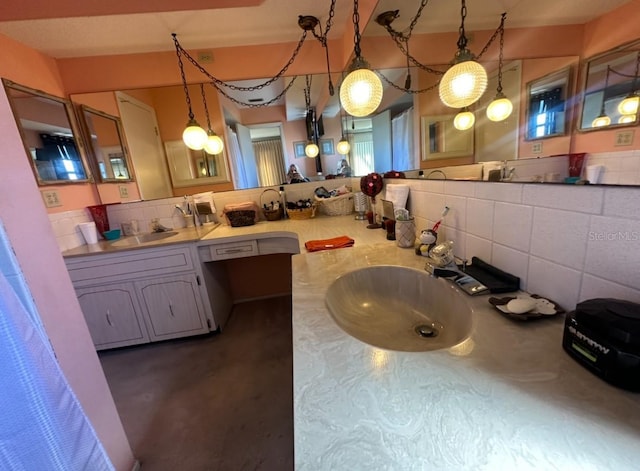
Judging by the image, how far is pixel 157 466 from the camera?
3.73 feet

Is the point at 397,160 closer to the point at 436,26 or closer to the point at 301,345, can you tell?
the point at 436,26

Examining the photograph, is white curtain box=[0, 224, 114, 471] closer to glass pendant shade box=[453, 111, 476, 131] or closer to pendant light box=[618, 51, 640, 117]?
pendant light box=[618, 51, 640, 117]

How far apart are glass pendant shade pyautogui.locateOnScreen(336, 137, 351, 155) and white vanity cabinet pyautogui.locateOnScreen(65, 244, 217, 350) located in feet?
A: 4.96

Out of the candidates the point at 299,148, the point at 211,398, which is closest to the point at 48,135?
the point at 299,148

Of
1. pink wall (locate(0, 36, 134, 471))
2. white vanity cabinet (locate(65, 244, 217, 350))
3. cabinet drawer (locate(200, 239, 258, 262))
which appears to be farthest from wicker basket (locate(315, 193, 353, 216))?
pink wall (locate(0, 36, 134, 471))

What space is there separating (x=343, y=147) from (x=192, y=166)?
1340 mm

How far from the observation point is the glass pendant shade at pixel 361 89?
3.59 ft

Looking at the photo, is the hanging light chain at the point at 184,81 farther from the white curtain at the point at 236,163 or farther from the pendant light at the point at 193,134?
the white curtain at the point at 236,163

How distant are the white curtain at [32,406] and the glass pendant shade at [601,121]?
1.14 meters

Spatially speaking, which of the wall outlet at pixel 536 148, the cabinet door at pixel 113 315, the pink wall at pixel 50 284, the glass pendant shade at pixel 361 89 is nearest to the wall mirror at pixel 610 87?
the wall outlet at pixel 536 148

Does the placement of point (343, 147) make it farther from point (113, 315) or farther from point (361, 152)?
point (113, 315)

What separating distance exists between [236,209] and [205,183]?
0.47 meters

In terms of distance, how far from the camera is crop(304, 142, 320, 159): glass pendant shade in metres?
2.53

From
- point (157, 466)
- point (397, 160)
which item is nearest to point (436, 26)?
point (397, 160)
